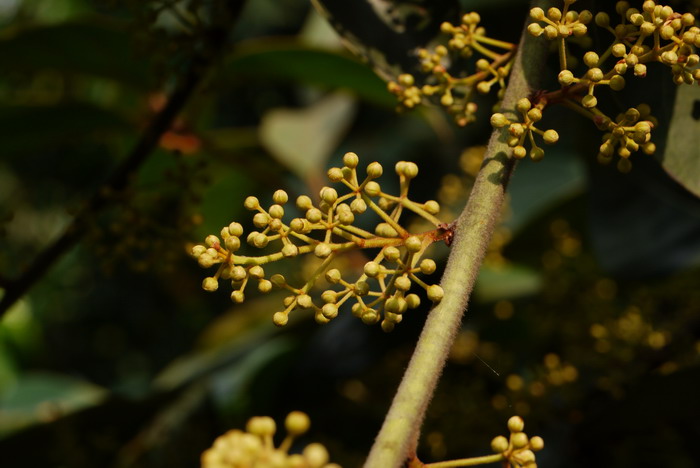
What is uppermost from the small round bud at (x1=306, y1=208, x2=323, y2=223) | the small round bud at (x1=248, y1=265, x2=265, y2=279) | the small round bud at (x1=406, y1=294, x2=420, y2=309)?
the small round bud at (x1=306, y1=208, x2=323, y2=223)

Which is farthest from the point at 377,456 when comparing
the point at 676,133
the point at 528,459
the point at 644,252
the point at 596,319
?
the point at 644,252

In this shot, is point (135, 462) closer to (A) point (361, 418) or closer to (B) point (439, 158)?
(A) point (361, 418)

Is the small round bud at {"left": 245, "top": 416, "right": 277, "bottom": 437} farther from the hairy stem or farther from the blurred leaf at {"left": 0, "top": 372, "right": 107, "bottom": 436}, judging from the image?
the blurred leaf at {"left": 0, "top": 372, "right": 107, "bottom": 436}

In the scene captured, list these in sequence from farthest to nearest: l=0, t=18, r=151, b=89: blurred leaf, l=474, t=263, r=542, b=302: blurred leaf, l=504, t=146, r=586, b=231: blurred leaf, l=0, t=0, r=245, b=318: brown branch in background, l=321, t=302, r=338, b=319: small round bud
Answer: l=504, t=146, r=586, b=231: blurred leaf < l=474, t=263, r=542, b=302: blurred leaf < l=0, t=18, r=151, b=89: blurred leaf < l=0, t=0, r=245, b=318: brown branch in background < l=321, t=302, r=338, b=319: small round bud

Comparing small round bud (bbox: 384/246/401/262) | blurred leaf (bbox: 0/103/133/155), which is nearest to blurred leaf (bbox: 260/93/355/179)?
blurred leaf (bbox: 0/103/133/155)

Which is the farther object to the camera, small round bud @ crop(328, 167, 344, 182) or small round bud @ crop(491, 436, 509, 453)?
small round bud @ crop(328, 167, 344, 182)

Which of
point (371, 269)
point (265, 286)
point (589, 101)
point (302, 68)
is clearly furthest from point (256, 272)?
point (302, 68)

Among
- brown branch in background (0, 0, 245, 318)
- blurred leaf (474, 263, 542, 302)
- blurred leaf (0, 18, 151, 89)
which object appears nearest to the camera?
brown branch in background (0, 0, 245, 318)
